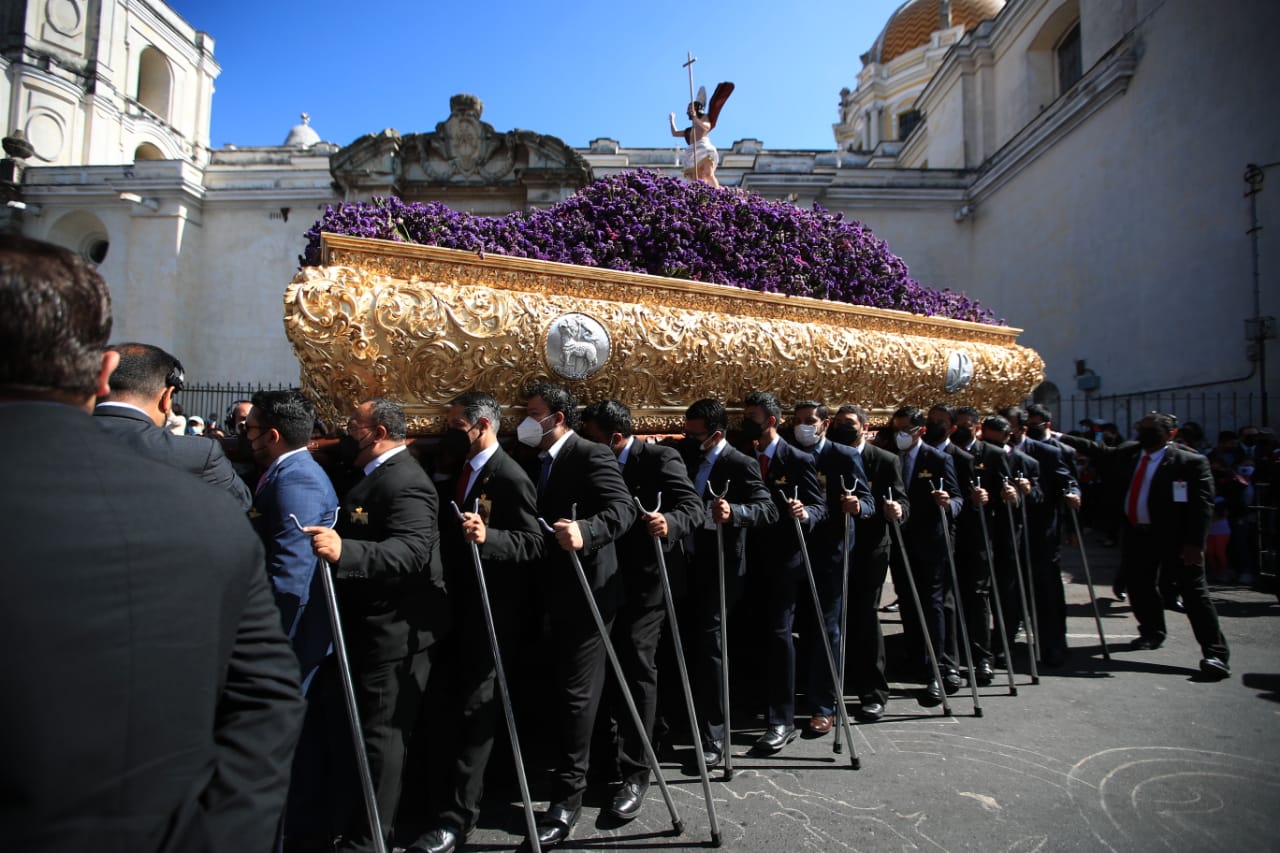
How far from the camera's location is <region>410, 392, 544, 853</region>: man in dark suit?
2877mm

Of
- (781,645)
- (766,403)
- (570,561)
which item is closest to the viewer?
(570,561)

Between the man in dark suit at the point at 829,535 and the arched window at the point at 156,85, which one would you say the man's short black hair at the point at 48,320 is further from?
the arched window at the point at 156,85

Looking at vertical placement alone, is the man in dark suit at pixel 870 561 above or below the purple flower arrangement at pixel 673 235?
below

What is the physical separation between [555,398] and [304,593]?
1366 mm

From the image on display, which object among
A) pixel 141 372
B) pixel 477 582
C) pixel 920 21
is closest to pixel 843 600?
pixel 477 582

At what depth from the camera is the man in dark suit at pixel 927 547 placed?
4695 mm

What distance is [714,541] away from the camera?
3820 mm

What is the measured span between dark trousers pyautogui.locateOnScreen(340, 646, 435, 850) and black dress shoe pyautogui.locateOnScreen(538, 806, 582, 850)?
0.59 m

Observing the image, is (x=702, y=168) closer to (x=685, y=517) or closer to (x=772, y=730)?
(x=685, y=517)

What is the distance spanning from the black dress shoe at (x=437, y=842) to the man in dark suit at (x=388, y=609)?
144 mm

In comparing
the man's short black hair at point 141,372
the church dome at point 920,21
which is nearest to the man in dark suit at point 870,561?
the man's short black hair at point 141,372

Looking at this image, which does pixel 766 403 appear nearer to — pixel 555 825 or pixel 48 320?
pixel 555 825

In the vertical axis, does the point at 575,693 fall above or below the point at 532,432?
below

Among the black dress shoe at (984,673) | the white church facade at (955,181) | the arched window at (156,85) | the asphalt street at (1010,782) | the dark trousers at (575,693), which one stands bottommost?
the asphalt street at (1010,782)
